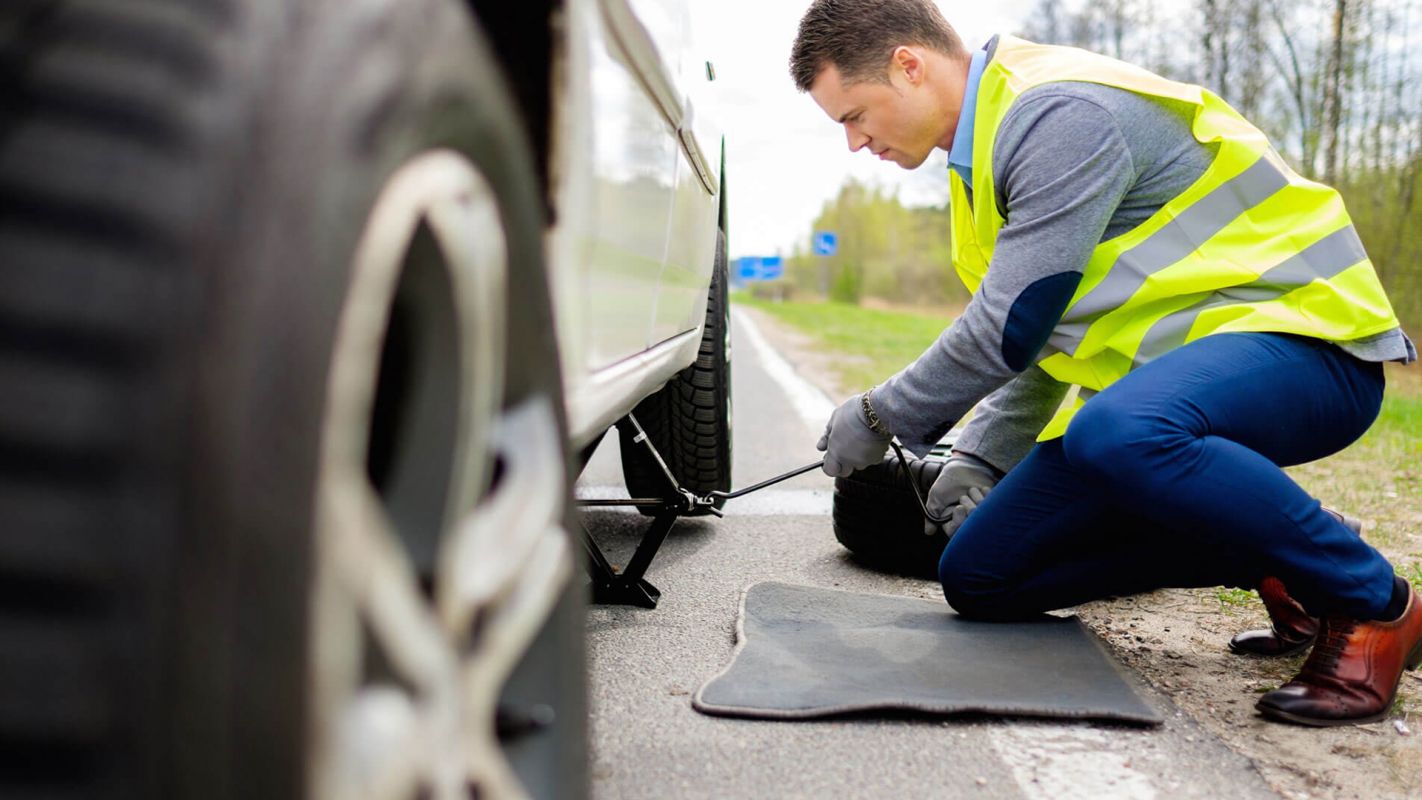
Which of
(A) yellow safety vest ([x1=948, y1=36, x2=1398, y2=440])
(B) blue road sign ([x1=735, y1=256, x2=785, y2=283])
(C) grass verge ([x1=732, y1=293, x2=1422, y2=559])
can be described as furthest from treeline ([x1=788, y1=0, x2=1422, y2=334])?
(B) blue road sign ([x1=735, y1=256, x2=785, y2=283])

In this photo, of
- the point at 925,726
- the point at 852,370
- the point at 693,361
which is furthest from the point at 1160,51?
the point at 925,726

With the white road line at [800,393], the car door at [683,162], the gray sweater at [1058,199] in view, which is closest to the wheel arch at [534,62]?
the car door at [683,162]

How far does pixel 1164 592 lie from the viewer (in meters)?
3.08

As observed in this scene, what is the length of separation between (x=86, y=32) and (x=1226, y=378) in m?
2.04

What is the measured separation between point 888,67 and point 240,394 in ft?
7.25

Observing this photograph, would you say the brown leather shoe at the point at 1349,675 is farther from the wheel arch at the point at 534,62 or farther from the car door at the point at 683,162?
the wheel arch at the point at 534,62

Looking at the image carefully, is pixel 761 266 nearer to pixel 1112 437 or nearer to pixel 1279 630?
pixel 1279 630

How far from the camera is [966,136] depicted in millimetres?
2504

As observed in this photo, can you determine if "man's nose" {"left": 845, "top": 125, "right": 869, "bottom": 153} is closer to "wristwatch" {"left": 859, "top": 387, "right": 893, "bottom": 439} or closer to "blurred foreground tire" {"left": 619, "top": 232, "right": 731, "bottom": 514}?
"wristwatch" {"left": 859, "top": 387, "right": 893, "bottom": 439}

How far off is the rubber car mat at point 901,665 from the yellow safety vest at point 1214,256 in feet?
1.98

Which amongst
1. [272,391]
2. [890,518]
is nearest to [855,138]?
[890,518]

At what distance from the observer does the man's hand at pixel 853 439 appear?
266cm

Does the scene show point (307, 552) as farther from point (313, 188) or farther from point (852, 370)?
point (852, 370)

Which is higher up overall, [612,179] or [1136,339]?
[612,179]
